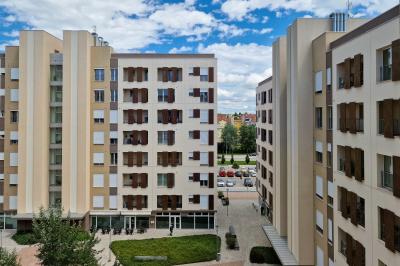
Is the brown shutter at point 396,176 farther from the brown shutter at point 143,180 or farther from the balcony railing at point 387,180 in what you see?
the brown shutter at point 143,180

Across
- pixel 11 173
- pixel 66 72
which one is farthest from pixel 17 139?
pixel 66 72

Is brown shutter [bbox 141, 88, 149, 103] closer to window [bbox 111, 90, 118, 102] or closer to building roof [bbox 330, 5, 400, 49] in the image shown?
window [bbox 111, 90, 118, 102]

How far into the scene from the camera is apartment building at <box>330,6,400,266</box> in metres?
15.3

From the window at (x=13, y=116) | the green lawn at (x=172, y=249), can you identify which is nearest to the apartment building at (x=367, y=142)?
the green lawn at (x=172, y=249)

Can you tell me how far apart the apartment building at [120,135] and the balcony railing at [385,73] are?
23.1 metres

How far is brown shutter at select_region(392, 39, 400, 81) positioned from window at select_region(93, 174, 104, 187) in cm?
3017

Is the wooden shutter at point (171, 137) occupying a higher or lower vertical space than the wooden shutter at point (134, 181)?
higher

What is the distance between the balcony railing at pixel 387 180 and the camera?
1600 cm

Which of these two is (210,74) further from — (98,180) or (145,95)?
(98,180)

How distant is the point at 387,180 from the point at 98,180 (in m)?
28.9

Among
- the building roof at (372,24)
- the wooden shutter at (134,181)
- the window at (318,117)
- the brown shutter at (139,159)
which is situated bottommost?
the wooden shutter at (134,181)

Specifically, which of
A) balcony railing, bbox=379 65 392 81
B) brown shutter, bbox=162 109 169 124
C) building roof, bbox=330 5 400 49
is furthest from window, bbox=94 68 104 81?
balcony railing, bbox=379 65 392 81

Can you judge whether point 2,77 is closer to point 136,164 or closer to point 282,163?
point 136,164

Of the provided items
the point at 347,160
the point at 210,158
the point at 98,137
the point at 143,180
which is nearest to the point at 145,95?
the point at 98,137
